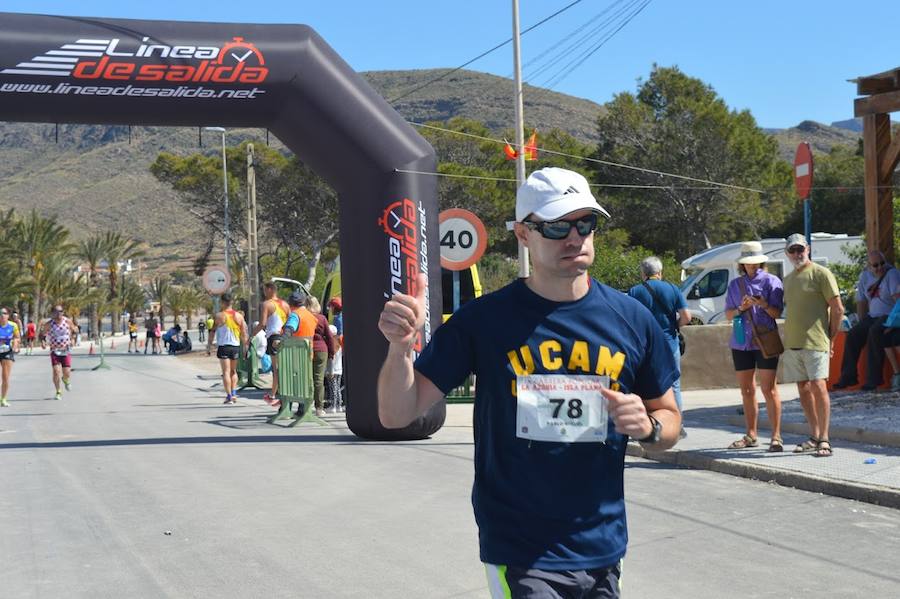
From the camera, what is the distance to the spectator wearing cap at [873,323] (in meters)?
13.5

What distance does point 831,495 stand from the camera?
8.38 metres

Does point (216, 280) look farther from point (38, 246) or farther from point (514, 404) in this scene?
point (38, 246)

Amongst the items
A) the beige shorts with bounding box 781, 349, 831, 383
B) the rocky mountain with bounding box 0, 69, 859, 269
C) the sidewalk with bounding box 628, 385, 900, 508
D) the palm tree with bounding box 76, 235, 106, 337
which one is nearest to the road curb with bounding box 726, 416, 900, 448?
the sidewalk with bounding box 628, 385, 900, 508

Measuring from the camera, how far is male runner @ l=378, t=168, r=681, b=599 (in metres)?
3.05

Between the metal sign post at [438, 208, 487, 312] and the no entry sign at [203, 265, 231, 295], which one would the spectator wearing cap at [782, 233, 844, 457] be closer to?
the metal sign post at [438, 208, 487, 312]

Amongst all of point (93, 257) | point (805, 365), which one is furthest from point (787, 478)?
point (93, 257)

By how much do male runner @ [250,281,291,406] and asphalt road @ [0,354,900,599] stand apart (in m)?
4.61

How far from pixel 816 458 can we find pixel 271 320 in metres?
9.95

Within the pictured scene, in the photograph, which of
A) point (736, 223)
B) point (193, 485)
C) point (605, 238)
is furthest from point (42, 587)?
point (736, 223)

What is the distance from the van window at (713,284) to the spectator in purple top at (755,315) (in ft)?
58.8

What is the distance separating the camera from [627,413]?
3051 mm

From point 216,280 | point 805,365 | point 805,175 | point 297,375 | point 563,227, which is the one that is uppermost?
point 805,175

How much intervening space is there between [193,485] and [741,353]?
4.81 meters

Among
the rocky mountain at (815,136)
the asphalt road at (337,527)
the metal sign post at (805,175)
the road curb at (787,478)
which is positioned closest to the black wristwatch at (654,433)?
the asphalt road at (337,527)
